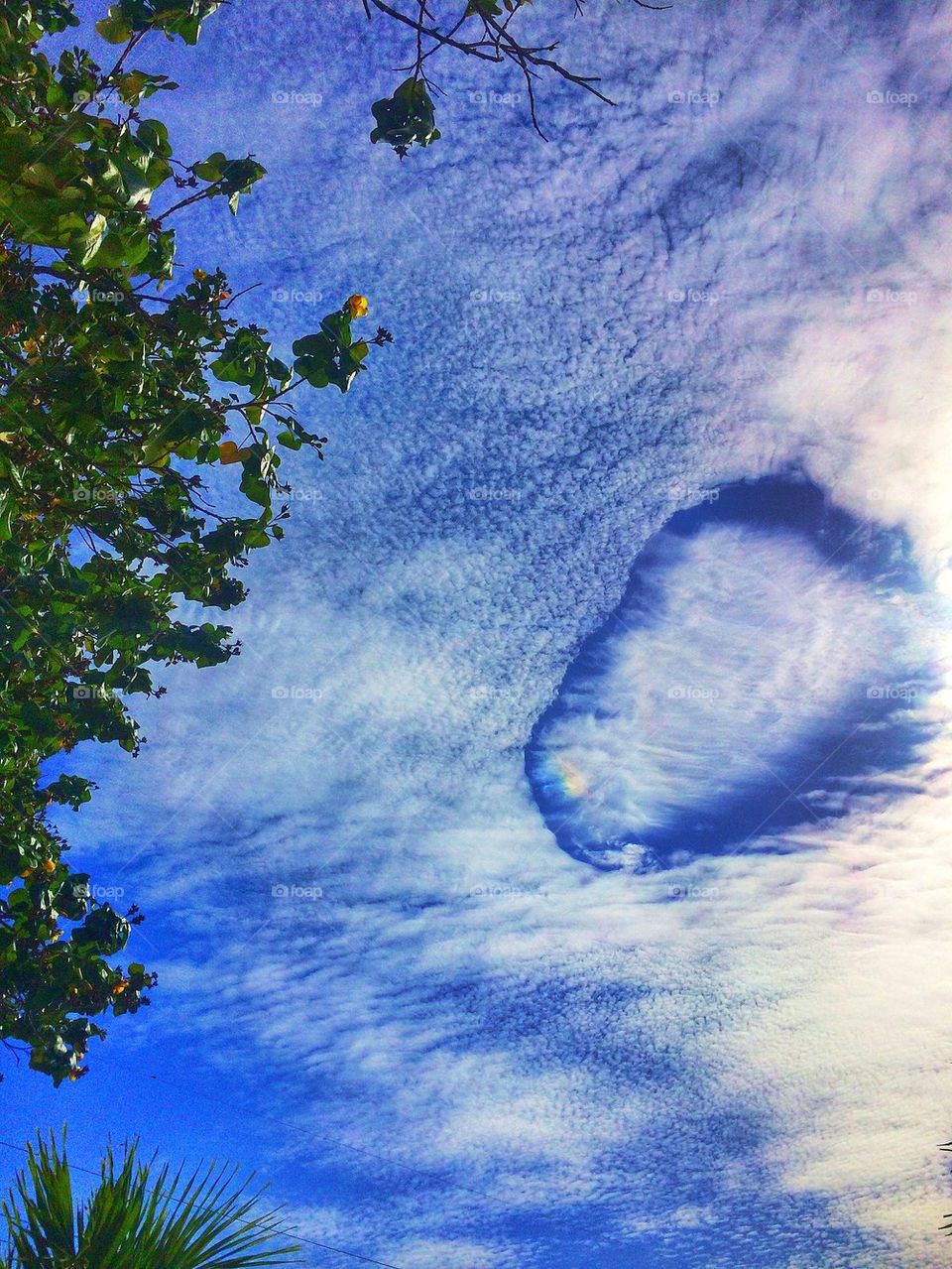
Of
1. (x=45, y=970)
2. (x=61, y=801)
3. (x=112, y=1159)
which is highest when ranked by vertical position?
(x=61, y=801)

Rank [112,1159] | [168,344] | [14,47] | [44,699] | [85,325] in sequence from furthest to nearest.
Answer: [44,699] < [112,1159] < [168,344] < [85,325] < [14,47]

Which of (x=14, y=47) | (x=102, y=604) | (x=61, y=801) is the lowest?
(x=61, y=801)

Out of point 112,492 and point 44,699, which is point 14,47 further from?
point 44,699

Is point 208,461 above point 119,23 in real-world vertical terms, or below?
below

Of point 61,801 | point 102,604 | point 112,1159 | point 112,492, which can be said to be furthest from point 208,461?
point 112,1159

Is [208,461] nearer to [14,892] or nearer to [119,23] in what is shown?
[119,23]

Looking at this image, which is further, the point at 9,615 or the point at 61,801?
the point at 61,801

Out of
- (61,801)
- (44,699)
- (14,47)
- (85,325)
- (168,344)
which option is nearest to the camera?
(14,47)

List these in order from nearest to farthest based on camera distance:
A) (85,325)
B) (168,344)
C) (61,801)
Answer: (85,325) → (168,344) → (61,801)

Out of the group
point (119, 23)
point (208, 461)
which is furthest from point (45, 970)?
point (119, 23)
